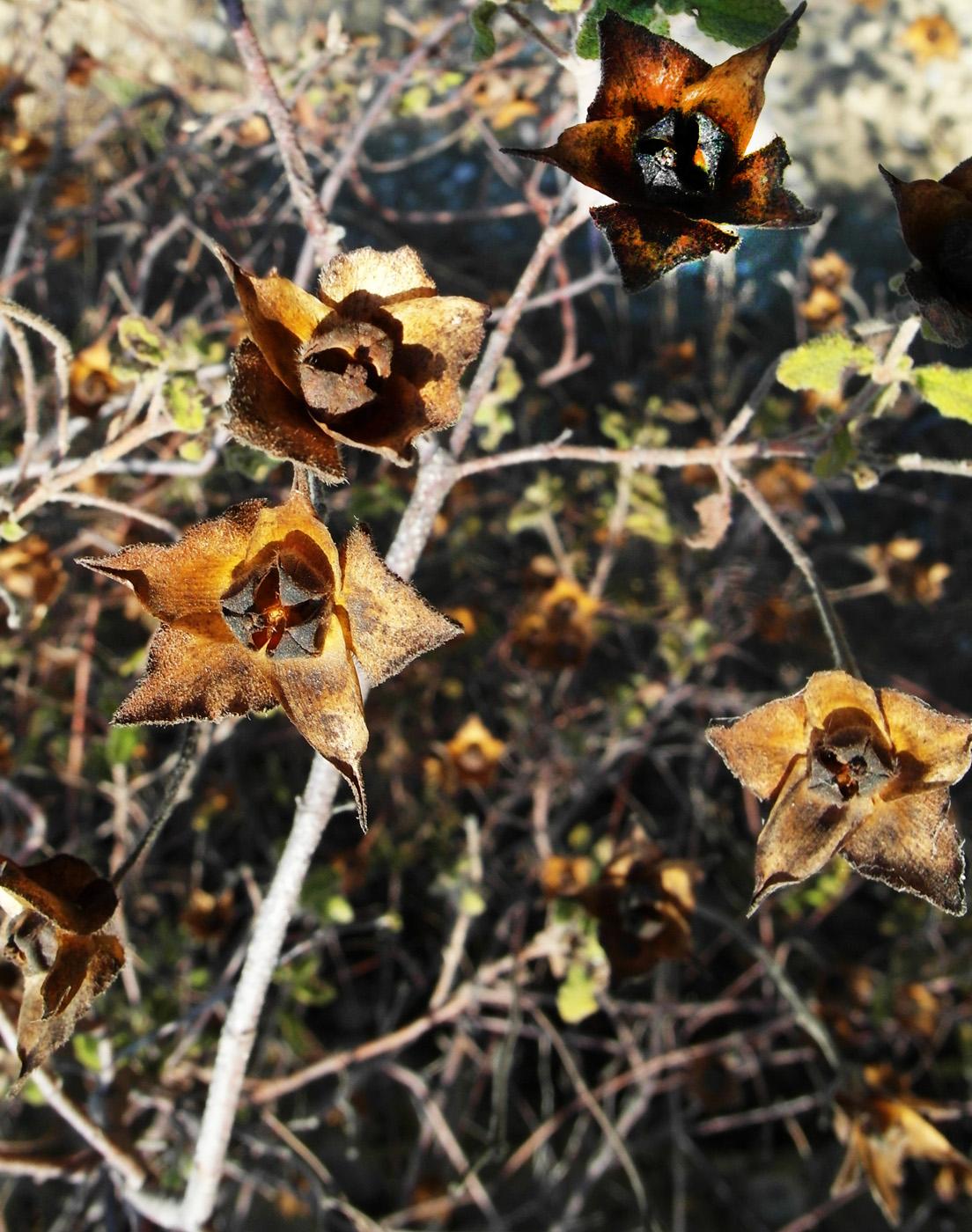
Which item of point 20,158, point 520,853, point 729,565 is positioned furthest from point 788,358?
point 20,158

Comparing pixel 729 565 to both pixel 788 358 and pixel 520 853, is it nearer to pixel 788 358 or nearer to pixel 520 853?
pixel 520 853

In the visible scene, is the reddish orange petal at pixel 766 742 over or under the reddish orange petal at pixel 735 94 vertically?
under

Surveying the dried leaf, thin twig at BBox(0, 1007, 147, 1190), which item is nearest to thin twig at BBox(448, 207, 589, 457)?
the dried leaf

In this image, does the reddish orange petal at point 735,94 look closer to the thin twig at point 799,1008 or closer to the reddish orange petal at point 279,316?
the reddish orange petal at point 279,316

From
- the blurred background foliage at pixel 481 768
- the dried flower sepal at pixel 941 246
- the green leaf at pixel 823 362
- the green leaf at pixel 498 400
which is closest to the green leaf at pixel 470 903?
the blurred background foliage at pixel 481 768

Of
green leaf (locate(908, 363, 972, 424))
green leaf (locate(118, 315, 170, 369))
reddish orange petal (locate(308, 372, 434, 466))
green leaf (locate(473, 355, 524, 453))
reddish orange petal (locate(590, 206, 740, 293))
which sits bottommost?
green leaf (locate(473, 355, 524, 453))

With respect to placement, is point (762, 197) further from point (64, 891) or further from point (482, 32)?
point (64, 891)

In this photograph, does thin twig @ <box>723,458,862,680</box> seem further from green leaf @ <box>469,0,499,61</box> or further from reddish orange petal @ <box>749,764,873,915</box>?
green leaf @ <box>469,0,499,61</box>
